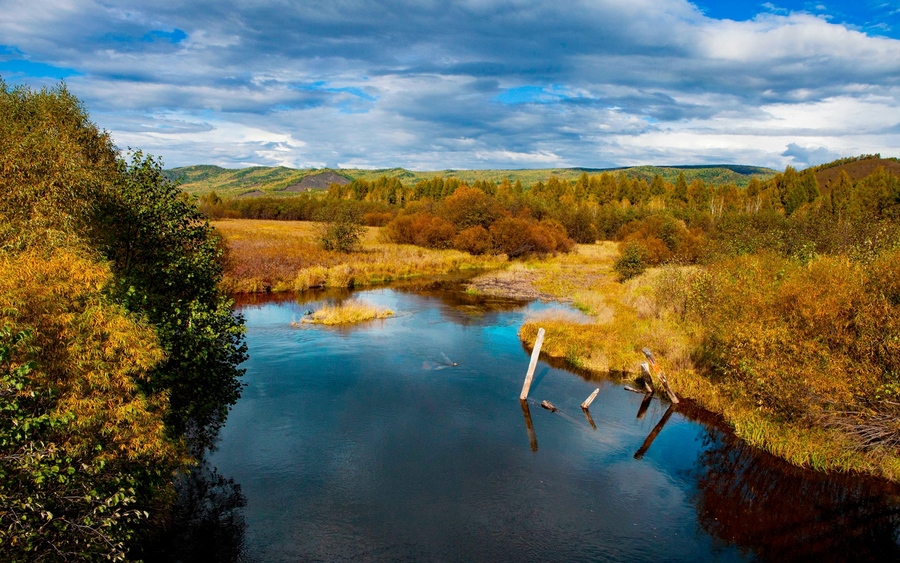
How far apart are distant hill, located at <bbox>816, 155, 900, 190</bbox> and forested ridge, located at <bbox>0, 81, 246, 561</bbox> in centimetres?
15660

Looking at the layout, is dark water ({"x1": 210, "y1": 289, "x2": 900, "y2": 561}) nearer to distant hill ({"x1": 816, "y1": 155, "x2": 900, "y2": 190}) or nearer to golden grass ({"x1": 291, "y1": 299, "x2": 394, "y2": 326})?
golden grass ({"x1": 291, "y1": 299, "x2": 394, "y2": 326})

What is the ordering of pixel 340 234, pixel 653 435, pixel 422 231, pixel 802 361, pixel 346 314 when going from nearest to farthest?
pixel 802 361, pixel 653 435, pixel 346 314, pixel 340 234, pixel 422 231

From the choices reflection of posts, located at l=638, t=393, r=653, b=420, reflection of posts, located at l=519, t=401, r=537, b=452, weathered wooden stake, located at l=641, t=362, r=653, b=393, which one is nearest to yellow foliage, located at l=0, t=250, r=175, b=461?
reflection of posts, located at l=519, t=401, r=537, b=452

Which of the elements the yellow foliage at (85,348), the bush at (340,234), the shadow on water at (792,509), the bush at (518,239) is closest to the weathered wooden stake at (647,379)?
the shadow on water at (792,509)

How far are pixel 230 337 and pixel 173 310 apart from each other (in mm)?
2029

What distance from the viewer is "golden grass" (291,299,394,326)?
3734 cm

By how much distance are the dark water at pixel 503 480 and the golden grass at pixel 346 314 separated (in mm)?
9128

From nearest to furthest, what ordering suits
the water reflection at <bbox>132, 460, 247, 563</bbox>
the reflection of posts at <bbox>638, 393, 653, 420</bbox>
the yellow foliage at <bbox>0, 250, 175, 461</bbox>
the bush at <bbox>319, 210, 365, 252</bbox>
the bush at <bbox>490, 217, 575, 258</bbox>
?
the yellow foliage at <bbox>0, 250, 175, 461</bbox> < the water reflection at <bbox>132, 460, 247, 563</bbox> < the reflection of posts at <bbox>638, 393, 653, 420</bbox> < the bush at <bbox>319, 210, 365, 252</bbox> < the bush at <bbox>490, 217, 575, 258</bbox>

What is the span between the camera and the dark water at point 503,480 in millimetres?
14648

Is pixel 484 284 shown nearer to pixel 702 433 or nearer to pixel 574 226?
pixel 702 433

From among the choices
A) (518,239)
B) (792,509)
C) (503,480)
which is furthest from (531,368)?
(518,239)

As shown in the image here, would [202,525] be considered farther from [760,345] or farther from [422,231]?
[422,231]

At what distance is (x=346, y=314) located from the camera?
3825 centimetres

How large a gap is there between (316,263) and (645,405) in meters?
38.5
